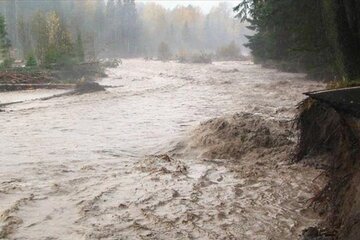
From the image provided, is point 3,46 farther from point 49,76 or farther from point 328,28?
point 328,28

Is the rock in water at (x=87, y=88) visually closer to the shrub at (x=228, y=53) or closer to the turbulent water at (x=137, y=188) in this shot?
the turbulent water at (x=137, y=188)

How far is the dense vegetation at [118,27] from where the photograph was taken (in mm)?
66312

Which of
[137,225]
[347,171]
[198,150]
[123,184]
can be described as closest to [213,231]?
[137,225]

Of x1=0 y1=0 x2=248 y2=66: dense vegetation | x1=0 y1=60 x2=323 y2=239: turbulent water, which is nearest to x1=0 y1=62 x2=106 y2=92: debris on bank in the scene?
x1=0 y1=0 x2=248 y2=66: dense vegetation

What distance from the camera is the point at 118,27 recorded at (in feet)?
340

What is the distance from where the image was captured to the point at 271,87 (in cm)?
2178

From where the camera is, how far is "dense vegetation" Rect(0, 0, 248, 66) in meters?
66.3

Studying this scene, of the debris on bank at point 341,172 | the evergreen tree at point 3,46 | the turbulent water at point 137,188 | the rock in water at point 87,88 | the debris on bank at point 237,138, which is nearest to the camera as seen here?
the debris on bank at point 341,172

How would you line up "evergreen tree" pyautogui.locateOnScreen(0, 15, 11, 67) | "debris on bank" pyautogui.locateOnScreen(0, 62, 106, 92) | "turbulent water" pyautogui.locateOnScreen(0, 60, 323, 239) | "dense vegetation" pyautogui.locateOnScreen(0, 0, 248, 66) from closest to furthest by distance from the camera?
"turbulent water" pyautogui.locateOnScreen(0, 60, 323, 239)
"debris on bank" pyautogui.locateOnScreen(0, 62, 106, 92)
"evergreen tree" pyautogui.locateOnScreen(0, 15, 11, 67)
"dense vegetation" pyautogui.locateOnScreen(0, 0, 248, 66)

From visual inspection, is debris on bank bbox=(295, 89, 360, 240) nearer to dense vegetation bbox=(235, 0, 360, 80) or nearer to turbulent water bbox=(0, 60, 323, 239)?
turbulent water bbox=(0, 60, 323, 239)

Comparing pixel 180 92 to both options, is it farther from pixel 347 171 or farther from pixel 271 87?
pixel 347 171

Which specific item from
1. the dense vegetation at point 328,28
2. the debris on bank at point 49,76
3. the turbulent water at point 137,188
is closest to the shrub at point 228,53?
the debris on bank at point 49,76

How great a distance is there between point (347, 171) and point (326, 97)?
1.04 meters

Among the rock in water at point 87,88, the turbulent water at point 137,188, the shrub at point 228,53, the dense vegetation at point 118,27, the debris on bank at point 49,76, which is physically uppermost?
the dense vegetation at point 118,27
